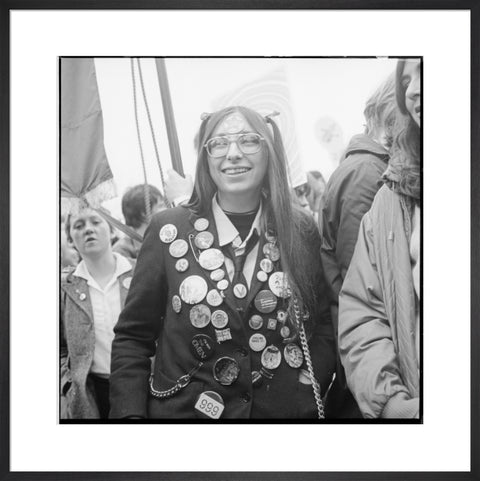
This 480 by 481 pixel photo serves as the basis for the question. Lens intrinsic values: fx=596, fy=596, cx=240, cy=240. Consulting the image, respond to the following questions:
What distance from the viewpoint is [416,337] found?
7.23 feet

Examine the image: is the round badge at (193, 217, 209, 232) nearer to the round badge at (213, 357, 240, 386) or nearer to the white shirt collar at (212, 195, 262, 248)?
the white shirt collar at (212, 195, 262, 248)

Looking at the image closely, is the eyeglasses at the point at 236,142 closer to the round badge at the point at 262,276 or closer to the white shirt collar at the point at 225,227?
the white shirt collar at the point at 225,227

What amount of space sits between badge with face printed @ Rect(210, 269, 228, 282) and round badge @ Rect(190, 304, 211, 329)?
11 centimetres

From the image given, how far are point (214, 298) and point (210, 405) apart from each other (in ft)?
1.28

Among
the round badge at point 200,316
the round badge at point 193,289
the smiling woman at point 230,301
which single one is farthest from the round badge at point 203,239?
the round badge at point 200,316

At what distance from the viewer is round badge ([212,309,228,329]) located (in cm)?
216

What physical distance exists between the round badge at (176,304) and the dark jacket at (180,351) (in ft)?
0.04

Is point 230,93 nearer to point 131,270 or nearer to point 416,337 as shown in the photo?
point 131,270

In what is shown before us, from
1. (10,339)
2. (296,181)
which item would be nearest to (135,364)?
(10,339)

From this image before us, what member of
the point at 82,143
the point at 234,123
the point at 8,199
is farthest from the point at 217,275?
the point at 8,199

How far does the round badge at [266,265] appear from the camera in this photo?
2186 millimetres

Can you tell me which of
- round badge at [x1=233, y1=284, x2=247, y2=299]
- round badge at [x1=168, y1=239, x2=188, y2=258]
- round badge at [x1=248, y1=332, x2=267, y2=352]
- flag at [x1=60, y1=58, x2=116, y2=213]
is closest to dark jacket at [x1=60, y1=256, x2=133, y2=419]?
round badge at [x1=168, y1=239, x2=188, y2=258]

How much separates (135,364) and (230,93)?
106 centimetres

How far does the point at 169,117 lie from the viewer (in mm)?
2209
